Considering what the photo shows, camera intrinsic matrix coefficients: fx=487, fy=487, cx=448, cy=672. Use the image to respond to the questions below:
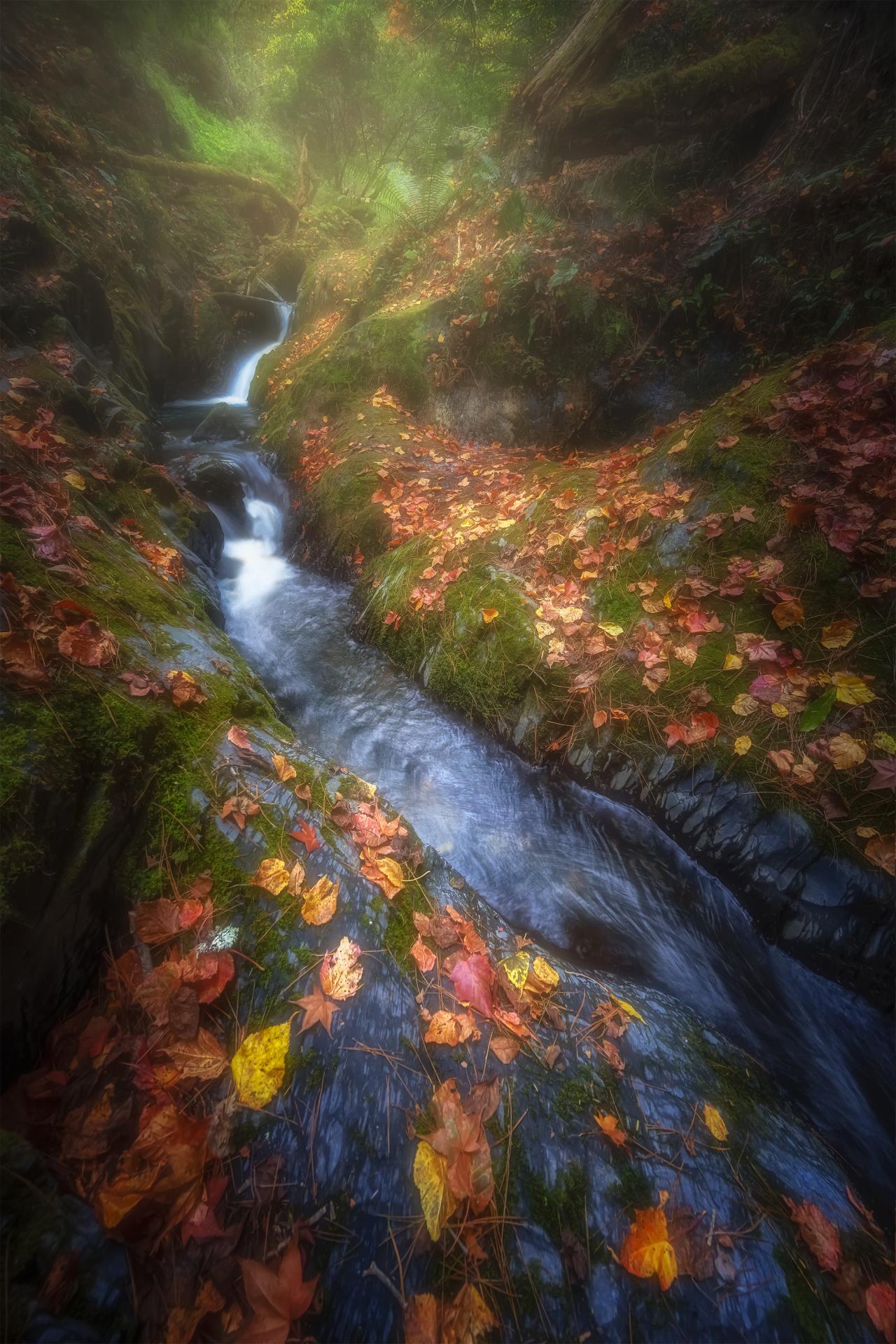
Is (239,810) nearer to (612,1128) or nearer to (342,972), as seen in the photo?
(342,972)

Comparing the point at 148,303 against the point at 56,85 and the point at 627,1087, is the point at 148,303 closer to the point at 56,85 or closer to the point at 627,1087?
the point at 56,85

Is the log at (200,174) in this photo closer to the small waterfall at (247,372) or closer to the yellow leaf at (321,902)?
the small waterfall at (247,372)

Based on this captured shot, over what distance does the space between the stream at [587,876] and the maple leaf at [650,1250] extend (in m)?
1.29

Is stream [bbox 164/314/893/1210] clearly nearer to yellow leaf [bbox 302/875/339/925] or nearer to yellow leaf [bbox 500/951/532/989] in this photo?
yellow leaf [bbox 500/951/532/989]

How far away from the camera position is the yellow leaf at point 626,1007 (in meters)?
2.59

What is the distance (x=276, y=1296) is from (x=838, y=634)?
4169mm

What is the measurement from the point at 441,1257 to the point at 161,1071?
114cm

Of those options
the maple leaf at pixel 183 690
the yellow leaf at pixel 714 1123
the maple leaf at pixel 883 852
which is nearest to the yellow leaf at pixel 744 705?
the maple leaf at pixel 883 852

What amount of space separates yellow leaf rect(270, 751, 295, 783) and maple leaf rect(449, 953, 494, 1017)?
4.08ft

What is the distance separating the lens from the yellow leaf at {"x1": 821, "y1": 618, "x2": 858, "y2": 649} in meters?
3.20

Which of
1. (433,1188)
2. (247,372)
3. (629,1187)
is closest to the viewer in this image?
(433,1188)

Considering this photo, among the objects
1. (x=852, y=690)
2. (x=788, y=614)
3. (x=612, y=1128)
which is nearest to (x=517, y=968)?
(x=612, y=1128)

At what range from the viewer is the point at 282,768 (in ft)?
8.57

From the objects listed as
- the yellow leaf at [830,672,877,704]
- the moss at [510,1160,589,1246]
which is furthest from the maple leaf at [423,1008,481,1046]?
the yellow leaf at [830,672,877,704]
